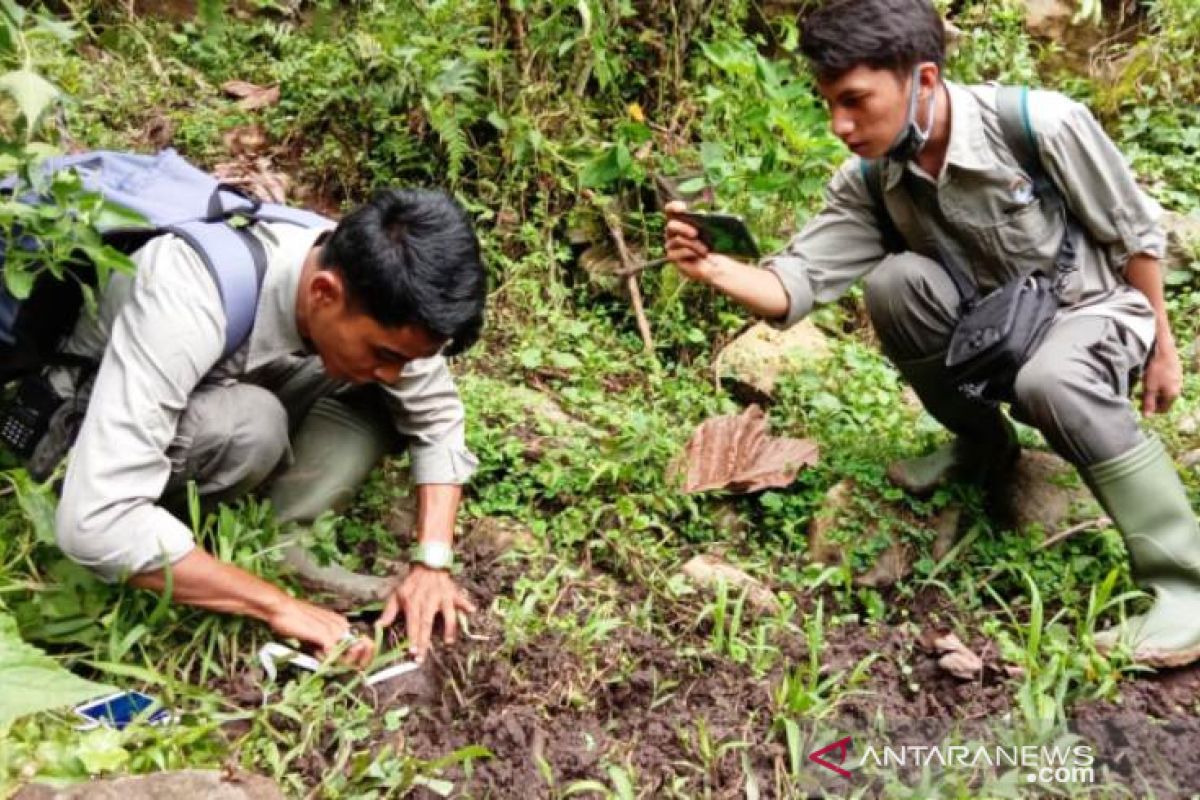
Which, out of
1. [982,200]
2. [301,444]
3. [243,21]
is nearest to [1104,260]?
[982,200]

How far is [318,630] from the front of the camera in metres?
2.86

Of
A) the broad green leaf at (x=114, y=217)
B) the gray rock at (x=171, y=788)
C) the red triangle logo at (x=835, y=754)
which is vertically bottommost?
the red triangle logo at (x=835, y=754)

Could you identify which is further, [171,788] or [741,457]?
[741,457]

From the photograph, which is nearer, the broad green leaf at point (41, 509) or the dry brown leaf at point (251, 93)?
the broad green leaf at point (41, 509)

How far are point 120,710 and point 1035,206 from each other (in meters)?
2.58

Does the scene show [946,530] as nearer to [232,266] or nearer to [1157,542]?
[1157,542]

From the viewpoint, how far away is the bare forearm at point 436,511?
3.19m

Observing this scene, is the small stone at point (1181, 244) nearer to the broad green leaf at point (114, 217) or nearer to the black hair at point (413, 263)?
the black hair at point (413, 263)

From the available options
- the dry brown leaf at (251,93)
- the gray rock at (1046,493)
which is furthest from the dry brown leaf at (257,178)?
the gray rock at (1046,493)

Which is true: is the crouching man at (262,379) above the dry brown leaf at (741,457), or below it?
above

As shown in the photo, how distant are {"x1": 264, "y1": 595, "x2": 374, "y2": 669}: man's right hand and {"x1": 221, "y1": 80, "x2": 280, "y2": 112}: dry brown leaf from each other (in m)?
3.21

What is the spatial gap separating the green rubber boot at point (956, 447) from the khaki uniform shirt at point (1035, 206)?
1.09 ft

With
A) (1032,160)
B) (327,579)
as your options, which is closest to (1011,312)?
(1032,160)

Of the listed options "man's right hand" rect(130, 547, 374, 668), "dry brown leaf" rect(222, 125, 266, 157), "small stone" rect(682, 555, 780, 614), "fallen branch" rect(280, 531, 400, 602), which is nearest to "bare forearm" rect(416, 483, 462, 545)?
"fallen branch" rect(280, 531, 400, 602)
